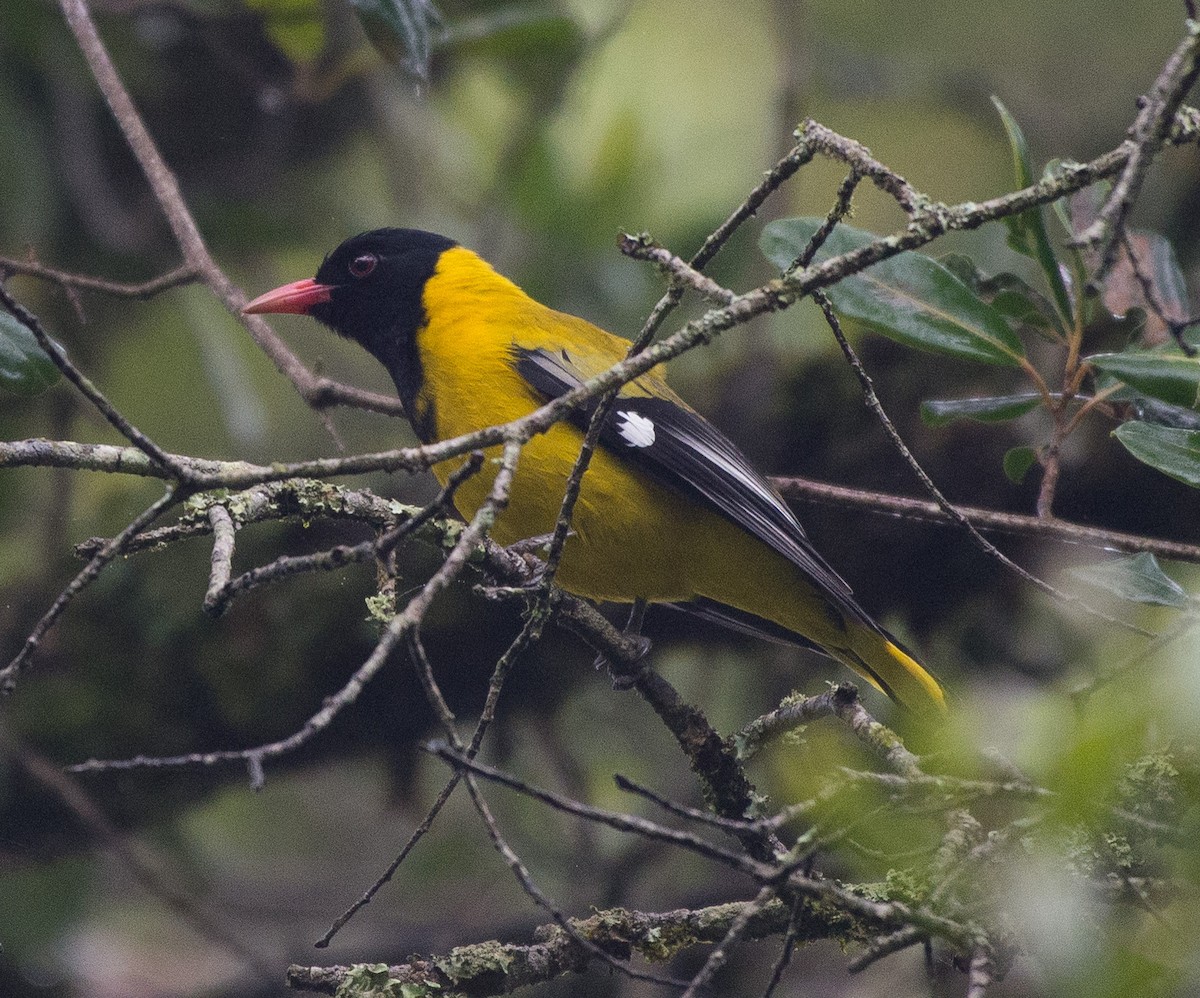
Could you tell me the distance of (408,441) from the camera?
447 centimetres

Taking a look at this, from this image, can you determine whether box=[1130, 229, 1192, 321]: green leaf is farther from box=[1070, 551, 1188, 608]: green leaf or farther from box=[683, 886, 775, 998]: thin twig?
→ box=[683, 886, 775, 998]: thin twig

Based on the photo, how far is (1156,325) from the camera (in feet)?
9.31

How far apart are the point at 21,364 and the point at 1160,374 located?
181 cm

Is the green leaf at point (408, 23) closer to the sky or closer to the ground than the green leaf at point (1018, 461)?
closer to the sky

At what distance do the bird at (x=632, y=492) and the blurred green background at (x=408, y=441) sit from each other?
33 cm

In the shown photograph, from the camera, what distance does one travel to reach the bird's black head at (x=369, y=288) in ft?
11.8

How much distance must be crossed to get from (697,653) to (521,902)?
0.95 meters

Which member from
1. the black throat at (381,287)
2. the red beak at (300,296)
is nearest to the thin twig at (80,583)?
the black throat at (381,287)

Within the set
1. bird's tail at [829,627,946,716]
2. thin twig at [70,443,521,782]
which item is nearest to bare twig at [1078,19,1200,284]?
thin twig at [70,443,521,782]

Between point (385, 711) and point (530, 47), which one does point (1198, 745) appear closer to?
point (385, 711)

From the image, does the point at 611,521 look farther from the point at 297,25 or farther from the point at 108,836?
the point at 297,25

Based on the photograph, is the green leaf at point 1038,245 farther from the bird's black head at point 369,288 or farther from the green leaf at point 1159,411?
the bird's black head at point 369,288

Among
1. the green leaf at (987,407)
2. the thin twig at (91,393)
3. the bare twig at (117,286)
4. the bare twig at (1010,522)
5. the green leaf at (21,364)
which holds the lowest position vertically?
the thin twig at (91,393)

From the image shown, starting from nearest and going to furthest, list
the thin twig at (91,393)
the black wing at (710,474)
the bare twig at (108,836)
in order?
the thin twig at (91,393) < the black wing at (710,474) < the bare twig at (108,836)
